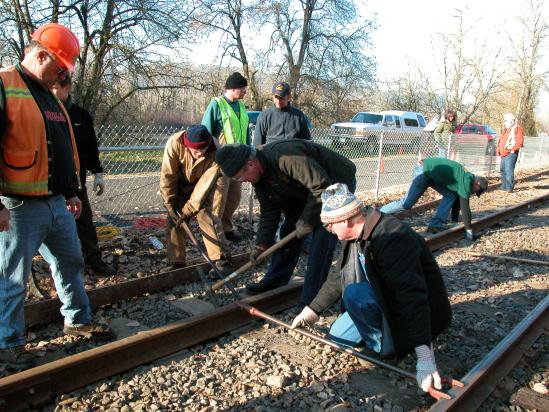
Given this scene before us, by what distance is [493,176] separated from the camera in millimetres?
16234

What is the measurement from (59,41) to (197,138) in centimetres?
181

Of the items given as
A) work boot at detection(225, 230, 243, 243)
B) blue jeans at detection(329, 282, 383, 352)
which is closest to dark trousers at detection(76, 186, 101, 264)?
work boot at detection(225, 230, 243, 243)

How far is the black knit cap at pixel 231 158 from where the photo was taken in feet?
12.0

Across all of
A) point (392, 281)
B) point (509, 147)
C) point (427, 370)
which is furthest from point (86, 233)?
point (509, 147)

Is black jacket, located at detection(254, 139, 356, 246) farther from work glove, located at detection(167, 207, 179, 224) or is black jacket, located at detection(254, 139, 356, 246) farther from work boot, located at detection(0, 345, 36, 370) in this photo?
work boot, located at detection(0, 345, 36, 370)

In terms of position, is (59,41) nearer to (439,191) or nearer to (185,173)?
(185,173)

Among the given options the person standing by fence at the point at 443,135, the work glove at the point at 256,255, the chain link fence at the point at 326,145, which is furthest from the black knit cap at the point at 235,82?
the person standing by fence at the point at 443,135

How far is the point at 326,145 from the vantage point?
12789 millimetres

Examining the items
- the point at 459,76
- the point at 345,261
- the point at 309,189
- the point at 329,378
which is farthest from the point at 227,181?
the point at 459,76

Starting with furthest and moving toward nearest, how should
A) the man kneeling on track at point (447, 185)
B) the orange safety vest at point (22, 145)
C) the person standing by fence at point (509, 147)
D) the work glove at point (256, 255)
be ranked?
the person standing by fence at point (509, 147), the man kneeling on track at point (447, 185), the work glove at point (256, 255), the orange safety vest at point (22, 145)

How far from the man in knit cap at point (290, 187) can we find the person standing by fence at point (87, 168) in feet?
5.56

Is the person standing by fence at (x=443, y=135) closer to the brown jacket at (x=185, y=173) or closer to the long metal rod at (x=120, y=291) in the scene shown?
the long metal rod at (x=120, y=291)

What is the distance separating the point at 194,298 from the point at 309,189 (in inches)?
68.4

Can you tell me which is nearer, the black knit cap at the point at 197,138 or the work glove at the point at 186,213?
the black knit cap at the point at 197,138
